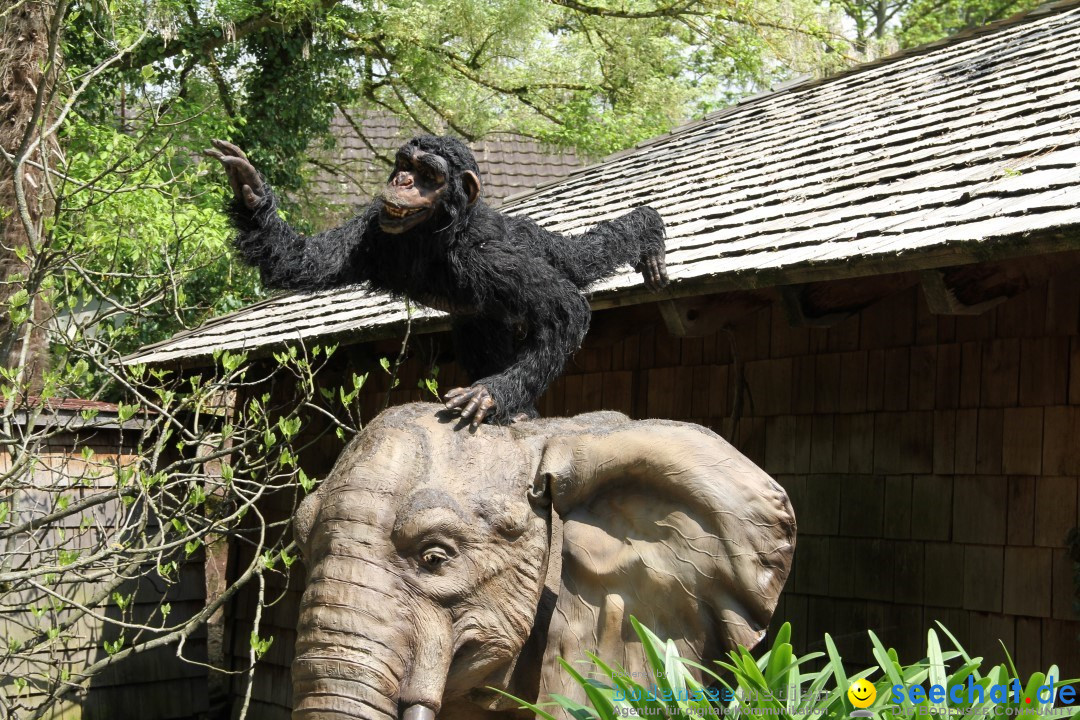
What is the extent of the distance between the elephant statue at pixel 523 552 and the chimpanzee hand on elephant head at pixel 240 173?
2.99ft

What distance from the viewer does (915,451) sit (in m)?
5.08

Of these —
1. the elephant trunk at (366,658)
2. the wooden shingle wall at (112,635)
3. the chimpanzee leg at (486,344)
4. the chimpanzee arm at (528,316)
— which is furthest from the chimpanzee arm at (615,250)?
the wooden shingle wall at (112,635)

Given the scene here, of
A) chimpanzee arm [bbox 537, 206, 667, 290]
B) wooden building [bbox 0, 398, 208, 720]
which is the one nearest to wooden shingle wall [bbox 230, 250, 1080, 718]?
chimpanzee arm [bbox 537, 206, 667, 290]

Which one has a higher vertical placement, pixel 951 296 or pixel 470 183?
pixel 470 183

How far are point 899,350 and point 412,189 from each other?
2559 mm

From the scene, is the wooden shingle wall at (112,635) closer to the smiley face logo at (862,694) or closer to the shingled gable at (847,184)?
the shingled gable at (847,184)

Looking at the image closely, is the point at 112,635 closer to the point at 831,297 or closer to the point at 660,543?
the point at 831,297

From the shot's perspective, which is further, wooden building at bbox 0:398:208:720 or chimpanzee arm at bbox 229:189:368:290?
wooden building at bbox 0:398:208:720

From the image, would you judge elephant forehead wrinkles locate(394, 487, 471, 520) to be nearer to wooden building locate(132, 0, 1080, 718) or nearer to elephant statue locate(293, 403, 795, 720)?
elephant statue locate(293, 403, 795, 720)

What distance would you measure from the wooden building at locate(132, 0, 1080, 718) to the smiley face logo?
189 cm

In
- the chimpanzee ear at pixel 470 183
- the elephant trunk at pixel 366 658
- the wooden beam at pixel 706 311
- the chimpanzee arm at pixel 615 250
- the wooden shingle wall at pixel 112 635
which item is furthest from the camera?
the wooden shingle wall at pixel 112 635

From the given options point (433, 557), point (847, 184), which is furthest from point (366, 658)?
point (847, 184)

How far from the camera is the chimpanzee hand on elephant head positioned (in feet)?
12.4

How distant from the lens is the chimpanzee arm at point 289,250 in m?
3.92
